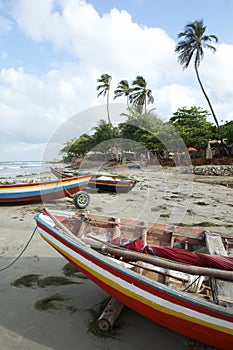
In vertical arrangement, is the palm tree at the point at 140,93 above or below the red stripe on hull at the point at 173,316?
above

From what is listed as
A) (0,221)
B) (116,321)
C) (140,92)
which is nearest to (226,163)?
(140,92)

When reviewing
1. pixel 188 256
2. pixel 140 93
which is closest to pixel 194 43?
pixel 140 93

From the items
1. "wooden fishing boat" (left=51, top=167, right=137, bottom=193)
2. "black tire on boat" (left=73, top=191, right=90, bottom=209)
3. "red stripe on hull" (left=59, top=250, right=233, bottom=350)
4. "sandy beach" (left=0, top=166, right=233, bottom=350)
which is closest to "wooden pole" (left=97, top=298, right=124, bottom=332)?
"sandy beach" (left=0, top=166, right=233, bottom=350)

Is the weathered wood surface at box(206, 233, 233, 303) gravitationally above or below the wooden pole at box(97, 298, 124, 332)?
above

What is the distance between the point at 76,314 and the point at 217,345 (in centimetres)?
170

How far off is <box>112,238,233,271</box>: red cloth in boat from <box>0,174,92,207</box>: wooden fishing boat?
5.35 metres

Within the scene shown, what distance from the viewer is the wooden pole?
2.64 meters

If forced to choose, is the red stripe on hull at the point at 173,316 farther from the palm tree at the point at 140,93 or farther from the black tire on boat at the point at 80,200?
the palm tree at the point at 140,93

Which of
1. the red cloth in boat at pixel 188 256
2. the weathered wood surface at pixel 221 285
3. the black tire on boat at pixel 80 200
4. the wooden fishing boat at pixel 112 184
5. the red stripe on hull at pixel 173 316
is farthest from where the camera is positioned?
the wooden fishing boat at pixel 112 184

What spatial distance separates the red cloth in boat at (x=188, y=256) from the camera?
251cm

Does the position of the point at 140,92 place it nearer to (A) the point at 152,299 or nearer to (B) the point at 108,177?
(B) the point at 108,177

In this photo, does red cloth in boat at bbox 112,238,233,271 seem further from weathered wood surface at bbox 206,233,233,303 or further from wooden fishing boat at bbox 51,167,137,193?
wooden fishing boat at bbox 51,167,137,193

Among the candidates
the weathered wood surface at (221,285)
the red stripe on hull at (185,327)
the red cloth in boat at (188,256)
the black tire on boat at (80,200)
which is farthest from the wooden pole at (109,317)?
the black tire on boat at (80,200)

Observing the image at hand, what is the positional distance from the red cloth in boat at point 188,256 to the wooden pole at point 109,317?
2.51 feet
